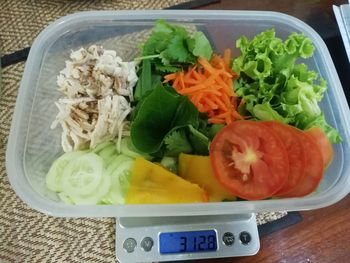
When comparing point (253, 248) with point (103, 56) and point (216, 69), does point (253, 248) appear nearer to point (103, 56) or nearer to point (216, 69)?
point (216, 69)

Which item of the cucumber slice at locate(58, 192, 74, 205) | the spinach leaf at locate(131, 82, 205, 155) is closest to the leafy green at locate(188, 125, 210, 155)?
the spinach leaf at locate(131, 82, 205, 155)

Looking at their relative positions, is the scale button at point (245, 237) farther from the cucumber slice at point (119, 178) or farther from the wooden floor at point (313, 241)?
the cucumber slice at point (119, 178)

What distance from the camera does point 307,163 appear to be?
623 millimetres

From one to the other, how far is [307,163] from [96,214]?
12.6 inches

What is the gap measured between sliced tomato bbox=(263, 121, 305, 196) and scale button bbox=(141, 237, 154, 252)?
232mm

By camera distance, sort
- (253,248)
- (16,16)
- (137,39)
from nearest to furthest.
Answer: (253,248) < (137,39) < (16,16)

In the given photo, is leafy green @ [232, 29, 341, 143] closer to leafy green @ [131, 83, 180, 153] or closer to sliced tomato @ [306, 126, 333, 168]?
sliced tomato @ [306, 126, 333, 168]

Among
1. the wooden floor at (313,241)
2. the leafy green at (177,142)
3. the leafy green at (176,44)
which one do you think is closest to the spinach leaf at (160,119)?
the leafy green at (177,142)

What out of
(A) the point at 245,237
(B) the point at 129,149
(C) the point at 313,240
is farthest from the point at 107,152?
(C) the point at 313,240

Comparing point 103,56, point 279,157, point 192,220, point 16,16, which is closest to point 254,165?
point 279,157

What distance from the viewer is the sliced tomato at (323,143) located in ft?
2.16

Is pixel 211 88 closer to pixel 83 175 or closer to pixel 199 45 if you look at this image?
pixel 199 45

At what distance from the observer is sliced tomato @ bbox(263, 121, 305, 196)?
61 centimetres

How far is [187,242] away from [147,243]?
0.22 feet
